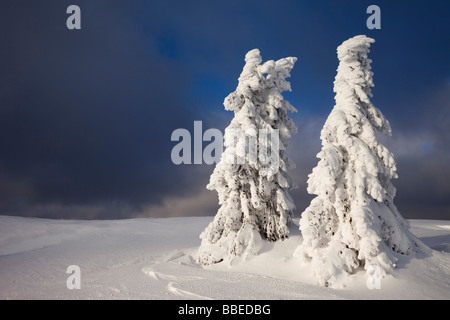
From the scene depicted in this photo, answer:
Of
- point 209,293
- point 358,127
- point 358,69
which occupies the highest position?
point 358,69

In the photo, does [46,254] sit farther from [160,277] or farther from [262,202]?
[262,202]

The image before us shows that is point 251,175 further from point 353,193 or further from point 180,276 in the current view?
point 180,276

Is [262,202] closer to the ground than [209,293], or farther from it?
farther from it

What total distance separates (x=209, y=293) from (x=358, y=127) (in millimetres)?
9286

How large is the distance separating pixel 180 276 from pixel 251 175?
6.62m

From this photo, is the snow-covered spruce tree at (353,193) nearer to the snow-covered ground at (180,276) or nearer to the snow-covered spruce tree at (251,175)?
the snow-covered ground at (180,276)

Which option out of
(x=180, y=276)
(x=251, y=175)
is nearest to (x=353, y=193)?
(x=251, y=175)

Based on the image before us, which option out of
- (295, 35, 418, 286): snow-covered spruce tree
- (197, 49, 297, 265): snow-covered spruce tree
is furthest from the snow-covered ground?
(197, 49, 297, 265): snow-covered spruce tree

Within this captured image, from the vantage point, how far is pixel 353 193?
10641 millimetres

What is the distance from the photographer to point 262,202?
15.0 metres

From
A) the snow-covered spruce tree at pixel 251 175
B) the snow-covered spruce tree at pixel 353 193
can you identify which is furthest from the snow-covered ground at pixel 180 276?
the snow-covered spruce tree at pixel 251 175
